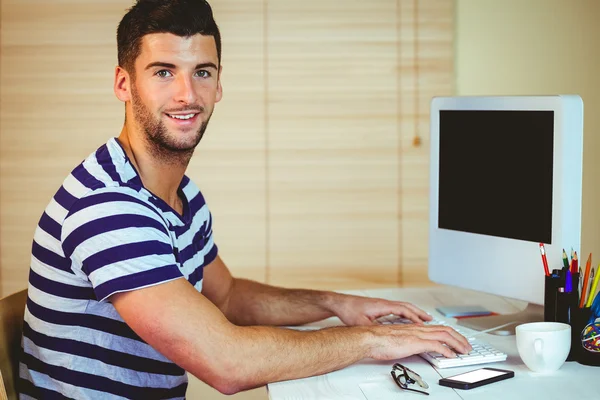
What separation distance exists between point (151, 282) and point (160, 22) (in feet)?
1.92

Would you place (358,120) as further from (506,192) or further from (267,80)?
(506,192)

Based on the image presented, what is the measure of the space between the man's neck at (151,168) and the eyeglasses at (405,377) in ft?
2.12

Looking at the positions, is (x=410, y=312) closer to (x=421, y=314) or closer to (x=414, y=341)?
(x=421, y=314)

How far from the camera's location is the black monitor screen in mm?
1856

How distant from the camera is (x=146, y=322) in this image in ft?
4.92

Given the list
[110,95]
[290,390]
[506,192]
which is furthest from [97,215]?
[110,95]

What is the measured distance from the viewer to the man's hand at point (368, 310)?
1.95 m

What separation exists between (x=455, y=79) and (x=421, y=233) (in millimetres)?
693

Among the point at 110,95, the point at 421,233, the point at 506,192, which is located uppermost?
the point at 110,95

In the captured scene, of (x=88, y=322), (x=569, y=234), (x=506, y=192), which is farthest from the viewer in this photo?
(x=506, y=192)

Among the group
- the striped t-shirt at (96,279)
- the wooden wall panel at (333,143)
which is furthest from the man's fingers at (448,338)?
the wooden wall panel at (333,143)

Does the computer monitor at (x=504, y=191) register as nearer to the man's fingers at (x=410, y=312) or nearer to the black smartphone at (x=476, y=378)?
the man's fingers at (x=410, y=312)

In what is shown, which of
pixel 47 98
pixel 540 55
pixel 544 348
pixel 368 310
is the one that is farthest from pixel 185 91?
pixel 540 55

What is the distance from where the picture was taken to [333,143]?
3.62 meters
